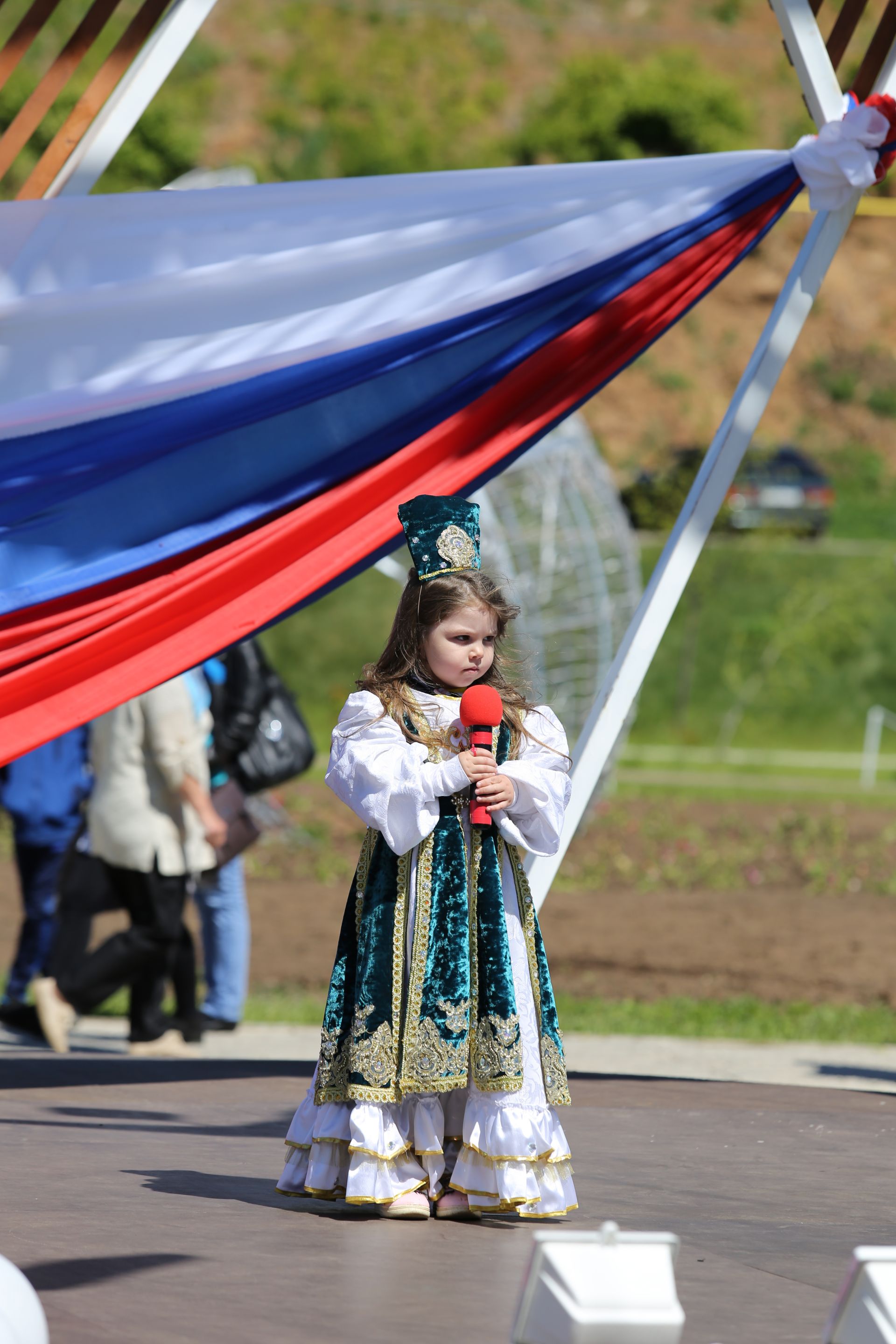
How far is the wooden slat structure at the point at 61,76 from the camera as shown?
479 centimetres

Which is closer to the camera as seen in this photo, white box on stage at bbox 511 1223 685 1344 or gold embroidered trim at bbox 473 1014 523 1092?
white box on stage at bbox 511 1223 685 1344

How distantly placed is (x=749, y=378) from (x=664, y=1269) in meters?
2.79

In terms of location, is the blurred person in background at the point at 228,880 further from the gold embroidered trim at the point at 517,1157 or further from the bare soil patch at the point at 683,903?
the gold embroidered trim at the point at 517,1157

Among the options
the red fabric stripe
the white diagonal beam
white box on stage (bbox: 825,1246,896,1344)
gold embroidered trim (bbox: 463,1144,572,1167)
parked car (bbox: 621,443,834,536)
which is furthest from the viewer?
parked car (bbox: 621,443,834,536)

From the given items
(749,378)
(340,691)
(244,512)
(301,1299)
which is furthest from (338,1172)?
(340,691)

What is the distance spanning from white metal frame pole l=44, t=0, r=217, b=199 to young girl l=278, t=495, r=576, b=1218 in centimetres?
182

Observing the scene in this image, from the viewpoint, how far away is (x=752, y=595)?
2312 centimetres

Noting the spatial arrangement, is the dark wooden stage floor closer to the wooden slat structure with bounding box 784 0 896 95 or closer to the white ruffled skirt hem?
the white ruffled skirt hem

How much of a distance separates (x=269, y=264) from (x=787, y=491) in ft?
78.6

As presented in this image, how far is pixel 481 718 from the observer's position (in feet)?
11.3

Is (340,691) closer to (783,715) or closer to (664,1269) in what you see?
(783,715)

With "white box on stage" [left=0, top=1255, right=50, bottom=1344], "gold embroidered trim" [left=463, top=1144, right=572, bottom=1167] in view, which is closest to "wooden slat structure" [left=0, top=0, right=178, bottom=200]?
"gold embroidered trim" [left=463, top=1144, right=572, bottom=1167]

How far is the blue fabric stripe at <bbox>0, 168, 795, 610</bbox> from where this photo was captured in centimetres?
436

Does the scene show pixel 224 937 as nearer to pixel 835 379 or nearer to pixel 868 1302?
pixel 868 1302
